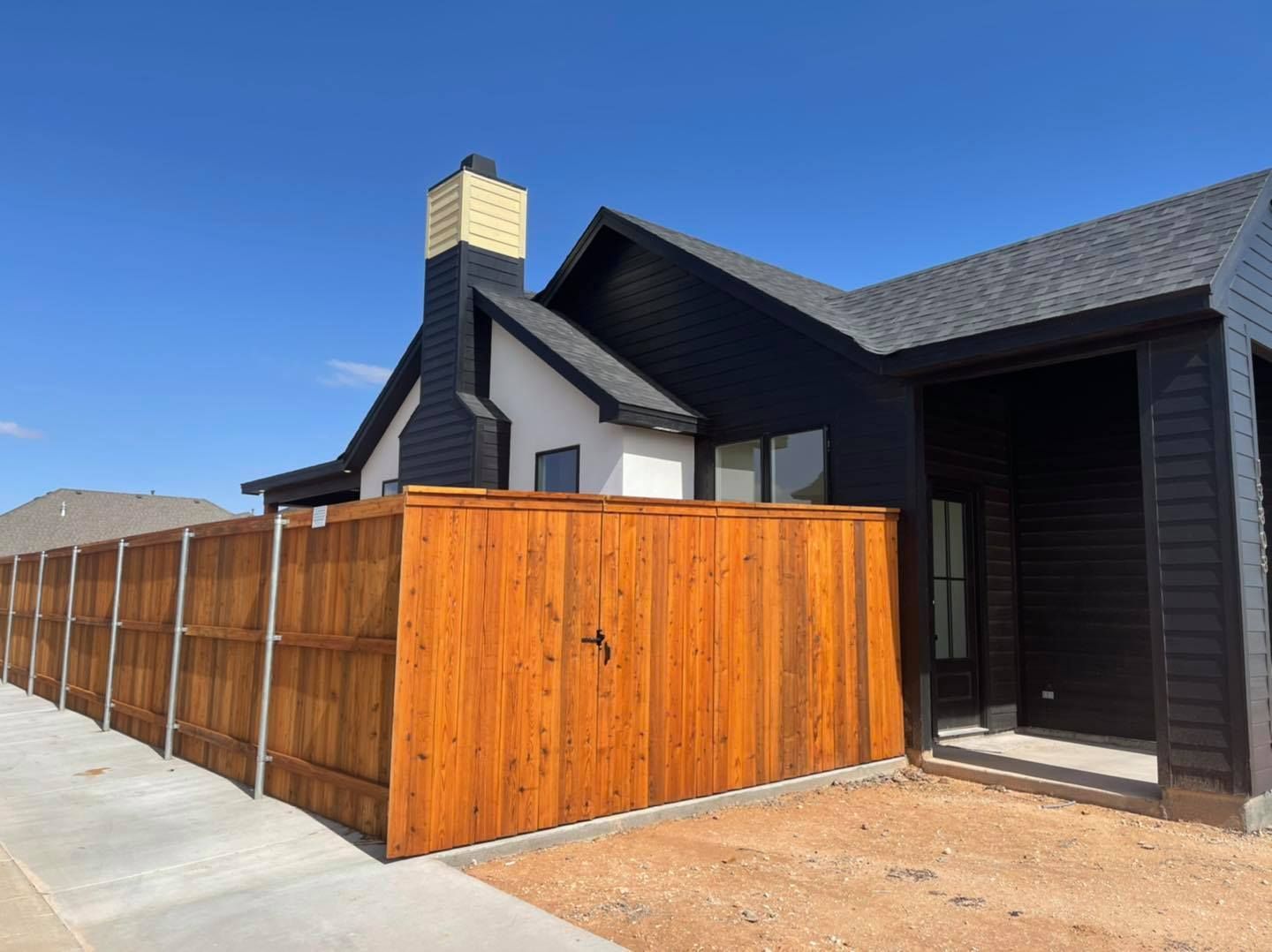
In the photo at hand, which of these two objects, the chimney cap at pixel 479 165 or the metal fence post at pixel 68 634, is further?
the chimney cap at pixel 479 165

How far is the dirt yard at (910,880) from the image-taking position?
3873mm

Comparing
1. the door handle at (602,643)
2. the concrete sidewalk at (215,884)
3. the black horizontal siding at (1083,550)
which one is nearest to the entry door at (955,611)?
the black horizontal siding at (1083,550)

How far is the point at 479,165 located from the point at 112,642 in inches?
289

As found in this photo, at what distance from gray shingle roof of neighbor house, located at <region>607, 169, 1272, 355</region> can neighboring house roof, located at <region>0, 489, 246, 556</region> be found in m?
31.4

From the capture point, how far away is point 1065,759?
7.77 metres

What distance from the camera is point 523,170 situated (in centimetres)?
1197

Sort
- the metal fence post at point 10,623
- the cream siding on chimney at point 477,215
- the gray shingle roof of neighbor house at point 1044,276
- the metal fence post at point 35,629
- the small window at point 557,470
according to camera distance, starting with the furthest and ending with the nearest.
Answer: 1. the metal fence post at point 10,623
2. the metal fence post at point 35,629
3. the cream siding on chimney at point 477,215
4. the small window at point 557,470
5. the gray shingle roof of neighbor house at point 1044,276

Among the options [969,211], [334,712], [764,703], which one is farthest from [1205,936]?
[969,211]

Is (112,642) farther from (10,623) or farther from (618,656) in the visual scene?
(618,656)

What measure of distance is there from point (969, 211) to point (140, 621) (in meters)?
16.5

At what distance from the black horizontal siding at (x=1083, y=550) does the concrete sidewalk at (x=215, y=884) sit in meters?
7.05

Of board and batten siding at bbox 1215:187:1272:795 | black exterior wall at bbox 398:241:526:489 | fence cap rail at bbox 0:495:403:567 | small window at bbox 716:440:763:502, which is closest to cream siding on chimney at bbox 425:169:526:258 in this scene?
black exterior wall at bbox 398:241:526:489

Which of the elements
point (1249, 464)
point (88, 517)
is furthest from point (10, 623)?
point (88, 517)

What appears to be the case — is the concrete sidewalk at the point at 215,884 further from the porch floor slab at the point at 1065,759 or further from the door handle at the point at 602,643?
the porch floor slab at the point at 1065,759
